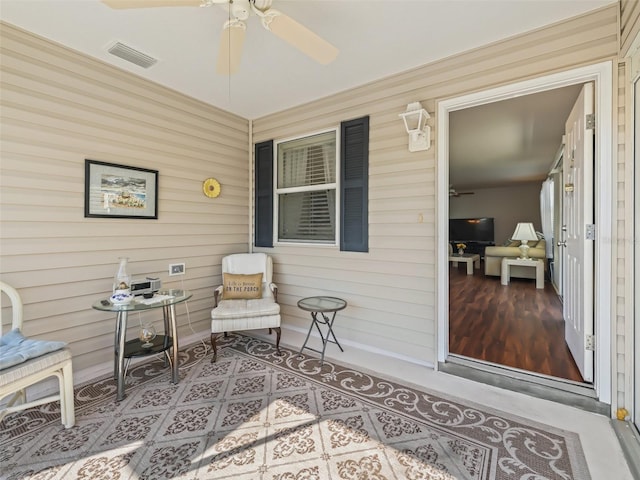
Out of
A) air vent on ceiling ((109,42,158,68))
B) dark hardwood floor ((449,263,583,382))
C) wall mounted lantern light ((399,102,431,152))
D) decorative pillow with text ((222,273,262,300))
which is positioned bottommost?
dark hardwood floor ((449,263,583,382))

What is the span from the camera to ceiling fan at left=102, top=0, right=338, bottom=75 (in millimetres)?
1612

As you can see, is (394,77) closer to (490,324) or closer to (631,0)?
(631,0)

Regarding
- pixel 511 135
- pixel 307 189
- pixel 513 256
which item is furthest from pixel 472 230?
pixel 307 189

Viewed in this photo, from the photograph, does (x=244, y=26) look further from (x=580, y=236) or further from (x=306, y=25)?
(x=580, y=236)

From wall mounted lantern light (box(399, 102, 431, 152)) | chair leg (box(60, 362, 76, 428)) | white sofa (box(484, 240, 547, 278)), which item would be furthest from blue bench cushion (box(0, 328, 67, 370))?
white sofa (box(484, 240, 547, 278))

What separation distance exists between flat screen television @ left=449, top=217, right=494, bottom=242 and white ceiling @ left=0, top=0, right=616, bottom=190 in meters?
7.14

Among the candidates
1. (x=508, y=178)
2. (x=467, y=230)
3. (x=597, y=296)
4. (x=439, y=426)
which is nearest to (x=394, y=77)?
(x=597, y=296)

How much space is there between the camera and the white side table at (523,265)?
5582mm

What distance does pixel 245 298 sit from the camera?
10.9ft

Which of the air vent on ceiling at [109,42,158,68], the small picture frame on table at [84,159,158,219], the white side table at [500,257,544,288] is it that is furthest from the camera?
the white side table at [500,257,544,288]

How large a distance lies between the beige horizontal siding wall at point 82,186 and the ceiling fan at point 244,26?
1268 mm

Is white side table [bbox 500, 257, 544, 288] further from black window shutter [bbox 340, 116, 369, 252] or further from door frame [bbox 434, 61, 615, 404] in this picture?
black window shutter [bbox 340, 116, 369, 252]

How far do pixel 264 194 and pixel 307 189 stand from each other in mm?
649

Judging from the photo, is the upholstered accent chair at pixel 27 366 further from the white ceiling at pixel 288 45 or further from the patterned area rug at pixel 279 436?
the white ceiling at pixel 288 45
